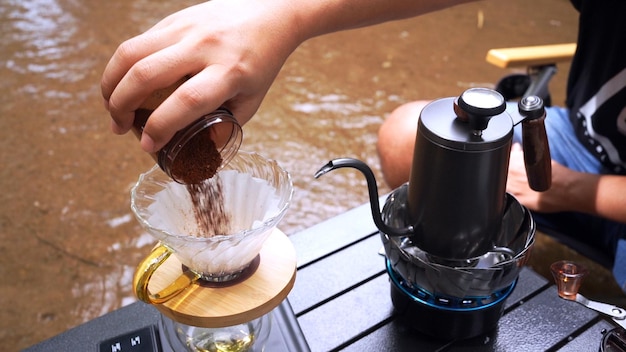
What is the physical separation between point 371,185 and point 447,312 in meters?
0.20

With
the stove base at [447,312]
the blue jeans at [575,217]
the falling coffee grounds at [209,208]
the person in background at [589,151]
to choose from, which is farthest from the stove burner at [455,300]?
the blue jeans at [575,217]

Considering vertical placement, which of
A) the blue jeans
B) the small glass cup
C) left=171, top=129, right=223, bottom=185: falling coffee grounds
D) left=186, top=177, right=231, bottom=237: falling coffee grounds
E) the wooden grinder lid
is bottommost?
the blue jeans

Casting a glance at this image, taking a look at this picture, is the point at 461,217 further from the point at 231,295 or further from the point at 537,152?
the point at 231,295

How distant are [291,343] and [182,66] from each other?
40 centimetres

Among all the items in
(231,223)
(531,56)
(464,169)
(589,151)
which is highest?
(464,169)

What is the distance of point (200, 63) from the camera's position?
70cm

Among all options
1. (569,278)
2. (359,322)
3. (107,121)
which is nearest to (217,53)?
(359,322)

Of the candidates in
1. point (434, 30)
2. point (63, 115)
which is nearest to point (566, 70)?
point (434, 30)

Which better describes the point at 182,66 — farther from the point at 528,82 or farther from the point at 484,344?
the point at 528,82

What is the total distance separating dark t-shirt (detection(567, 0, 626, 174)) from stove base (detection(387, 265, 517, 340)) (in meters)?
0.62

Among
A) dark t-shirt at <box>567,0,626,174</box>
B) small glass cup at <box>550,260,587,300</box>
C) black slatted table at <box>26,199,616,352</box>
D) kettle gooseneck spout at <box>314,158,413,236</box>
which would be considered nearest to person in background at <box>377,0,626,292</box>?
dark t-shirt at <box>567,0,626,174</box>

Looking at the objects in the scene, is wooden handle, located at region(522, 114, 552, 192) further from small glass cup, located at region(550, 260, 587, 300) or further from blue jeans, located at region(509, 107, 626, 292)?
blue jeans, located at region(509, 107, 626, 292)

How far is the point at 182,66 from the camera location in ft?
2.23

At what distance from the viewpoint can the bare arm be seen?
64 cm
